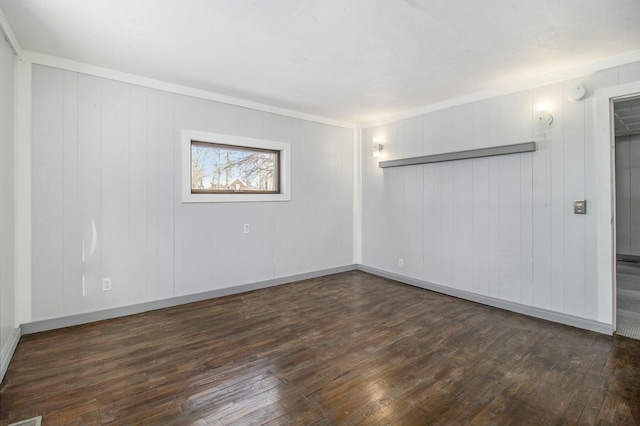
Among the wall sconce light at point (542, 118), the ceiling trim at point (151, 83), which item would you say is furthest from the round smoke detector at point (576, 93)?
the ceiling trim at point (151, 83)

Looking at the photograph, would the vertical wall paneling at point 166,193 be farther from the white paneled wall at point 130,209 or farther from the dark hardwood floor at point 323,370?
the dark hardwood floor at point 323,370

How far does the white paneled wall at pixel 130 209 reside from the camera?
2879 mm

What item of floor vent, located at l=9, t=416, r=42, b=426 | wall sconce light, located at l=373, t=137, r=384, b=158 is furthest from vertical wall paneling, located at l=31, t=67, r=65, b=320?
wall sconce light, located at l=373, t=137, r=384, b=158

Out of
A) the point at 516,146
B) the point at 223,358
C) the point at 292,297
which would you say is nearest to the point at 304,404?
the point at 223,358

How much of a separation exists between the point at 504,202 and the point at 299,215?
274cm

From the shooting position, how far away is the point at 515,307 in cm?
339

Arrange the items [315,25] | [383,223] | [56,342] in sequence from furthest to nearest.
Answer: [383,223]
[56,342]
[315,25]

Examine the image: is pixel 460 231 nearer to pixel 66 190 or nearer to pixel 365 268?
pixel 365 268

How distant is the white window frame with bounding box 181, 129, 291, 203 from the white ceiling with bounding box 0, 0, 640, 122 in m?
0.62

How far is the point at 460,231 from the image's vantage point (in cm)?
391

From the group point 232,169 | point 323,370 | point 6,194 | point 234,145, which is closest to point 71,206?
point 6,194

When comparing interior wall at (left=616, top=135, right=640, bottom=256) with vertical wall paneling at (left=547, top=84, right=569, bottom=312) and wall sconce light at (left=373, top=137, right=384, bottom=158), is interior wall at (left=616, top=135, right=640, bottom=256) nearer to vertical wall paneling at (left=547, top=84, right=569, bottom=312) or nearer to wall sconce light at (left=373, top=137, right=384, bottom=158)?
vertical wall paneling at (left=547, top=84, right=569, bottom=312)

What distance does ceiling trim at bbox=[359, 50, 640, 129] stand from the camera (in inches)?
108

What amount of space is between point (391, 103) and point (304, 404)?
3755 mm
